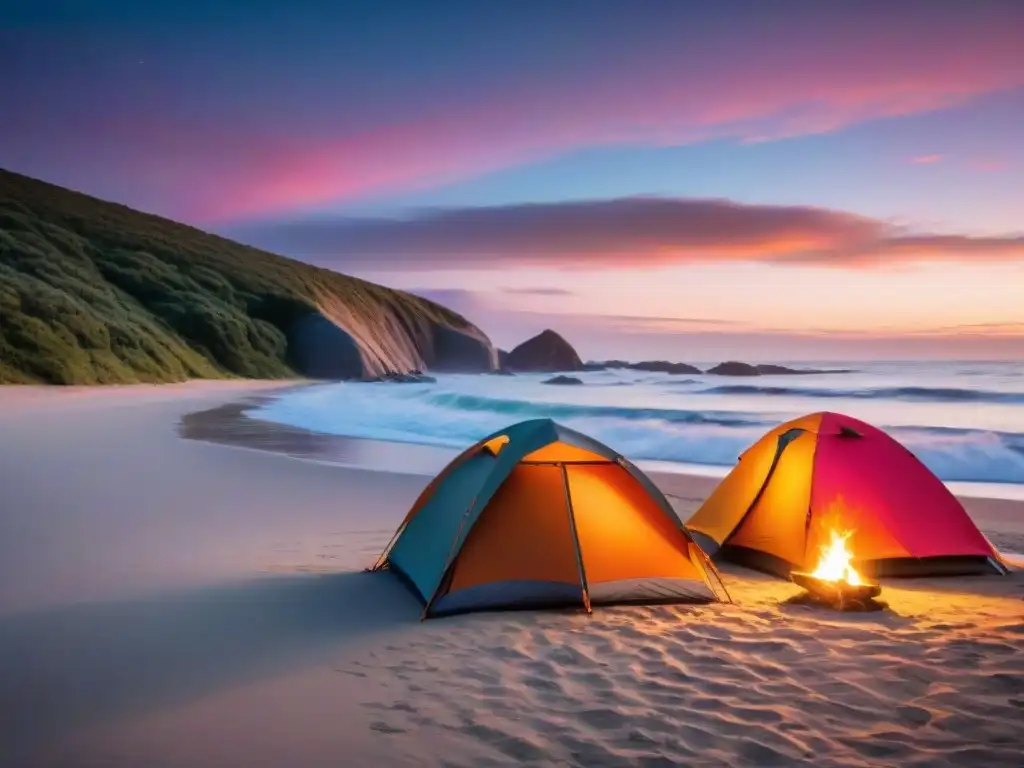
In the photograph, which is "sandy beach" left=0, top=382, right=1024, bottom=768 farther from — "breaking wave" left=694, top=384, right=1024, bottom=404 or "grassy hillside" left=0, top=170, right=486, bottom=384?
"grassy hillside" left=0, top=170, right=486, bottom=384

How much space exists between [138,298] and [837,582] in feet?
278

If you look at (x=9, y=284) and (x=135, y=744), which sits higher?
(x=9, y=284)

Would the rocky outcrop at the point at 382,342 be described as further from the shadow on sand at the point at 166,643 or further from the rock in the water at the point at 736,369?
the shadow on sand at the point at 166,643

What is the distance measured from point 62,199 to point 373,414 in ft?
286

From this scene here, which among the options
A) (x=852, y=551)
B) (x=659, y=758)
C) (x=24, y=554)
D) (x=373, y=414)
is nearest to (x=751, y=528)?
(x=852, y=551)

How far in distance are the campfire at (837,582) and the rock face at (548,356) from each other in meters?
151

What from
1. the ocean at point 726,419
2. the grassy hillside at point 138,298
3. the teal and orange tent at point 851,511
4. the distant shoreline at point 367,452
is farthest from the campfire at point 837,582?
the grassy hillside at point 138,298

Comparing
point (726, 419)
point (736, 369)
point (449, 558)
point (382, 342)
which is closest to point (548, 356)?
point (382, 342)

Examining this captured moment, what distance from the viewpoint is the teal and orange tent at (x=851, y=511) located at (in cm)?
802

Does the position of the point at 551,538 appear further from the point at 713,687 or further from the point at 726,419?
the point at 726,419

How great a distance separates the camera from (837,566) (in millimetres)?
7359

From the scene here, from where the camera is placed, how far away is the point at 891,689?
515cm

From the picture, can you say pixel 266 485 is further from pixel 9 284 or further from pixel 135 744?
pixel 9 284

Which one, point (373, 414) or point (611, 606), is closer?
point (611, 606)
